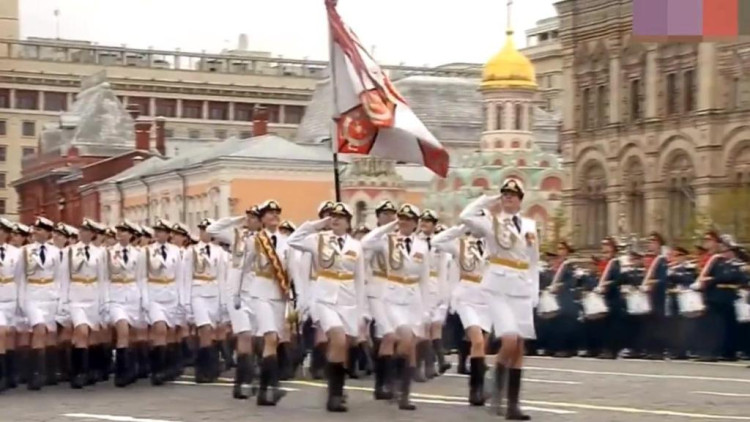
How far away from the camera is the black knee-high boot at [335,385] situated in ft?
52.4

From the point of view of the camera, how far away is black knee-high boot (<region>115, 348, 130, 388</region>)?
20.3 meters

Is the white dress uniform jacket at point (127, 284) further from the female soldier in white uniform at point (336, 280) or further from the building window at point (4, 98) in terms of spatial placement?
the building window at point (4, 98)

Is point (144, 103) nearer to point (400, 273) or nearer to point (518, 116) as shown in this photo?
point (518, 116)

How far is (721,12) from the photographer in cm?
3123

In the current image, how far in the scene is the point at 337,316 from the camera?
16141 mm

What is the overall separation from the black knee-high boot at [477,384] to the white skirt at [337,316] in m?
1.06

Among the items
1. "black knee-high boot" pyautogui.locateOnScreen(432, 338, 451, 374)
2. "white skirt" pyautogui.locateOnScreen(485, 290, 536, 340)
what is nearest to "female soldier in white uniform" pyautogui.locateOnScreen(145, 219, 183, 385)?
"black knee-high boot" pyautogui.locateOnScreen(432, 338, 451, 374)

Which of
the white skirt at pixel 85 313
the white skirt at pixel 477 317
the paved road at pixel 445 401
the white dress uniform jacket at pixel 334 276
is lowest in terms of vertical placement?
the paved road at pixel 445 401

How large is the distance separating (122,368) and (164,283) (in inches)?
39.3

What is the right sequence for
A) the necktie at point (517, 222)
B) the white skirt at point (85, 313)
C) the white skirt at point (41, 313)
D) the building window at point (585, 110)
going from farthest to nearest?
the building window at point (585, 110), the white skirt at point (85, 313), the white skirt at point (41, 313), the necktie at point (517, 222)

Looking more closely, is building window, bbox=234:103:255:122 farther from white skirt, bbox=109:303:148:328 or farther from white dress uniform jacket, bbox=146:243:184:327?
white skirt, bbox=109:303:148:328

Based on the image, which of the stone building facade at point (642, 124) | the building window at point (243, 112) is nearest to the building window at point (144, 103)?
the building window at point (243, 112)

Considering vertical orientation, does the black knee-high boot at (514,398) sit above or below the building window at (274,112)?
below

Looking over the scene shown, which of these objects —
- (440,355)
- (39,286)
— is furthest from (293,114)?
(39,286)
